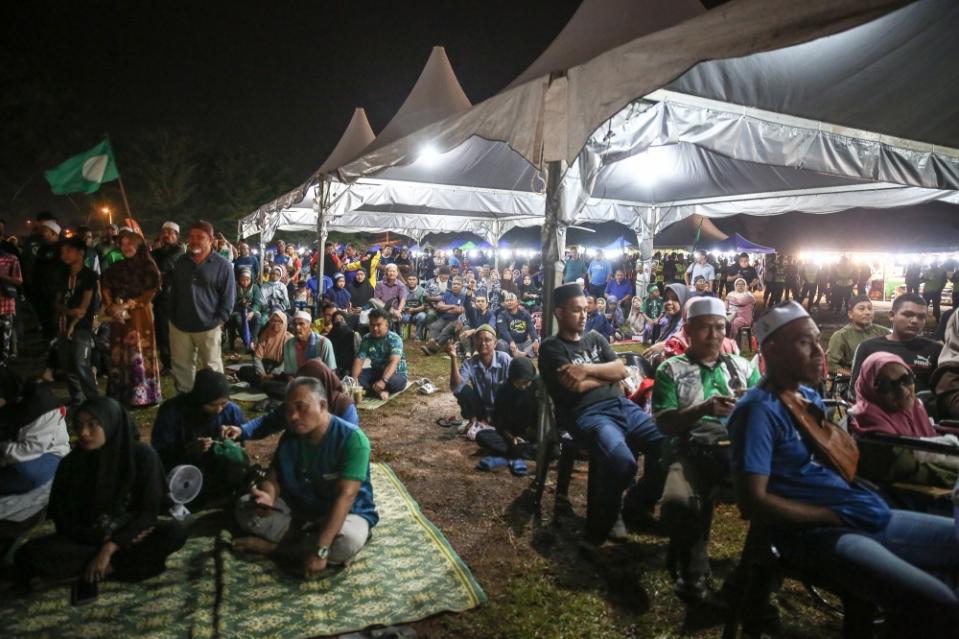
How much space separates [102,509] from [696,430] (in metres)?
3.36

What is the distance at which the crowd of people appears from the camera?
229 cm

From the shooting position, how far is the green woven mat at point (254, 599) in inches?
107

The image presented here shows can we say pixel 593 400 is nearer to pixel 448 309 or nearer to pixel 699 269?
pixel 448 309

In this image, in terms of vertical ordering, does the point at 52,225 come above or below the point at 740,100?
below

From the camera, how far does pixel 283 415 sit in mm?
4012

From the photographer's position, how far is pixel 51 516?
3.06 meters

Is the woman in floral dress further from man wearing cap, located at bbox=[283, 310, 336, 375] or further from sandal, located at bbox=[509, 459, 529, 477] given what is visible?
sandal, located at bbox=[509, 459, 529, 477]

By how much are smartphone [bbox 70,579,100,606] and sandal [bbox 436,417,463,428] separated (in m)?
3.82

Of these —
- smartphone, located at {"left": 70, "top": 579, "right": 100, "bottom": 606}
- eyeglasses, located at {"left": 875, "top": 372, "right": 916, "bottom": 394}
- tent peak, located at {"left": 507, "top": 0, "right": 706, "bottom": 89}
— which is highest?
tent peak, located at {"left": 507, "top": 0, "right": 706, "bottom": 89}

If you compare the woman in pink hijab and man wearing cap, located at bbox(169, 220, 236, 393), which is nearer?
the woman in pink hijab

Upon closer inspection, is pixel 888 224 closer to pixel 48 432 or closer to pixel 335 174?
pixel 335 174

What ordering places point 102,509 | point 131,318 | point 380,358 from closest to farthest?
point 102,509 → point 131,318 → point 380,358

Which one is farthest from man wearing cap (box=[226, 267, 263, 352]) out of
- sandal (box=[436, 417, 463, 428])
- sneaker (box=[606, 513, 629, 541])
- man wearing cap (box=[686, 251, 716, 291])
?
man wearing cap (box=[686, 251, 716, 291])

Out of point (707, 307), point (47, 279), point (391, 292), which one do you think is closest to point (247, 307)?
point (391, 292)
